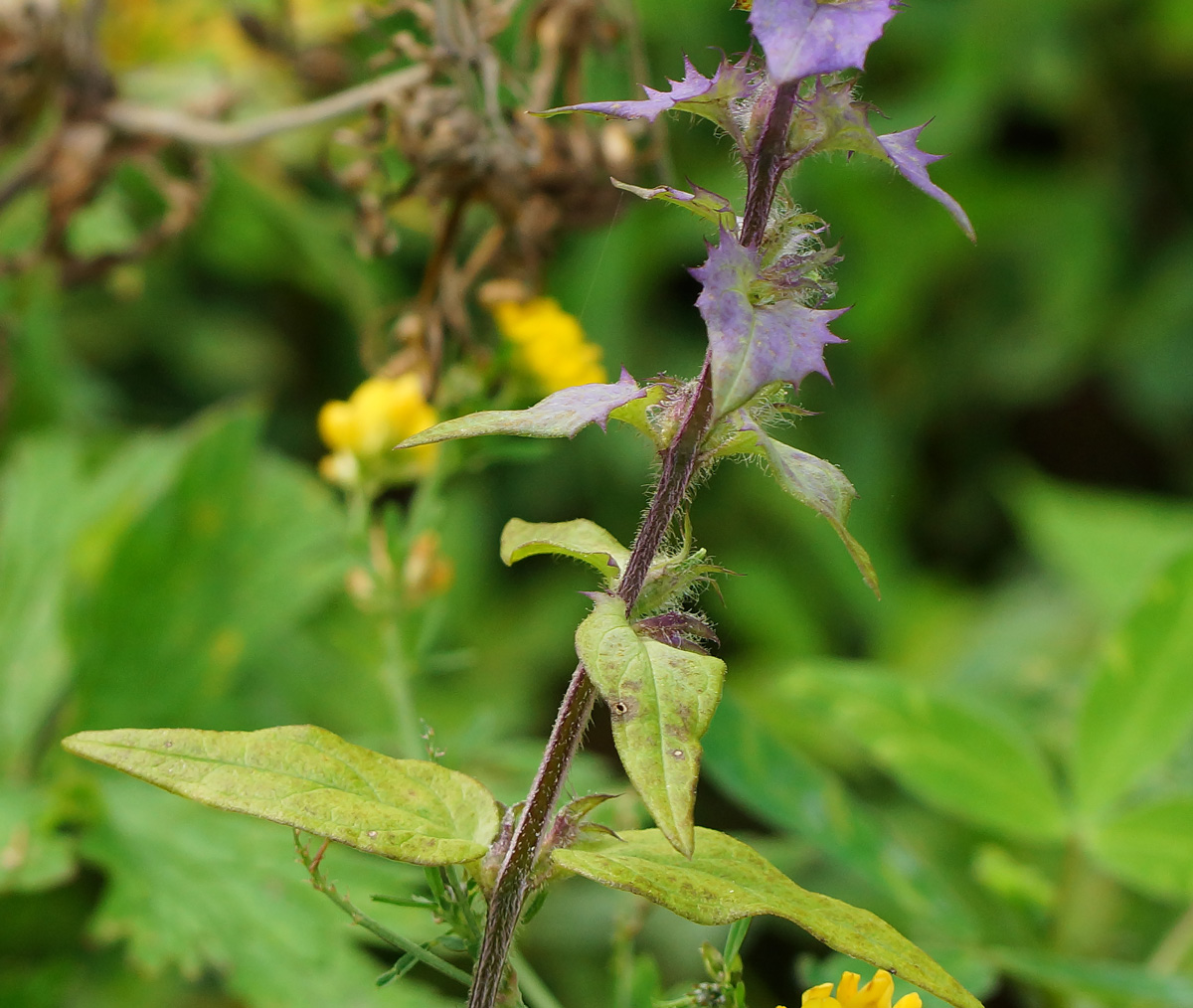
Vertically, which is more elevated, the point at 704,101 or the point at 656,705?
the point at 704,101

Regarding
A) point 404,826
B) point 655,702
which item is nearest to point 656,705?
point 655,702

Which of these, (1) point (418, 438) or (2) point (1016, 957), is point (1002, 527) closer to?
(2) point (1016, 957)

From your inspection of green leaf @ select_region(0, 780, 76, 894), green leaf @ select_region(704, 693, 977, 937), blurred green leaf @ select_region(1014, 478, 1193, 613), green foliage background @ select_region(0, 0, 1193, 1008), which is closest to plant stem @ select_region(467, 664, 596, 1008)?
green foliage background @ select_region(0, 0, 1193, 1008)

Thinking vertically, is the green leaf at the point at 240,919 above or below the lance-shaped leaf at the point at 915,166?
below

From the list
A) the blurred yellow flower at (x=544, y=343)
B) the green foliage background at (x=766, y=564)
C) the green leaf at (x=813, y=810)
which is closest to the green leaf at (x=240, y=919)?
the green foliage background at (x=766, y=564)

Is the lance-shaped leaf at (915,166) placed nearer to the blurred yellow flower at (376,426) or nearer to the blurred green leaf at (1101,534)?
the blurred yellow flower at (376,426)

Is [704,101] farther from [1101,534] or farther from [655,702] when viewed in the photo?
[1101,534]

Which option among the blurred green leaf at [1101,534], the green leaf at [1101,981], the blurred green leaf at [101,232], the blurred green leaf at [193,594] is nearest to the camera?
the green leaf at [1101,981]
